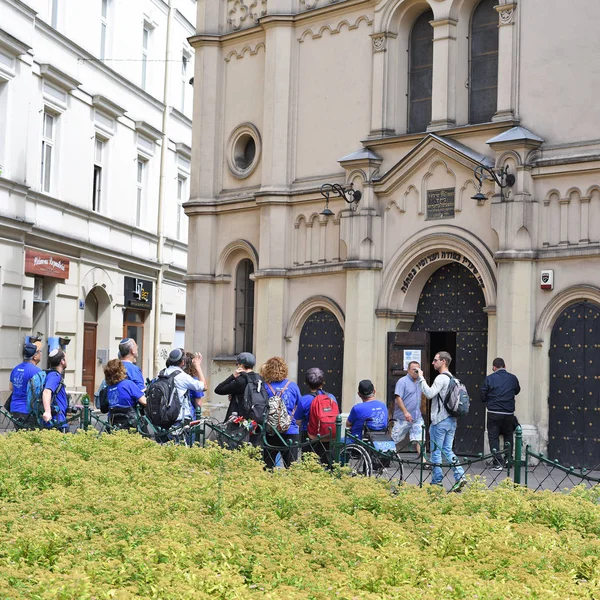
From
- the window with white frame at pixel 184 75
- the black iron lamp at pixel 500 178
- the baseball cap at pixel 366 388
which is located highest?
the window with white frame at pixel 184 75

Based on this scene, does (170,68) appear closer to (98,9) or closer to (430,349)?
(98,9)

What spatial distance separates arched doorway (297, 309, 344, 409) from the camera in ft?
68.1

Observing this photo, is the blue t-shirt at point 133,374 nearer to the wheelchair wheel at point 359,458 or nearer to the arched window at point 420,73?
the wheelchair wheel at point 359,458

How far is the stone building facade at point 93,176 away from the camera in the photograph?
84.7 feet

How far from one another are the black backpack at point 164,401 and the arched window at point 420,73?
28.1 ft

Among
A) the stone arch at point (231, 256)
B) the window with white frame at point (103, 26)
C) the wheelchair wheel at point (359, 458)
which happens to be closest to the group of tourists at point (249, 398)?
the wheelchair wheel at point (359, 458)

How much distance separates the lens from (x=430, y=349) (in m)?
20.0

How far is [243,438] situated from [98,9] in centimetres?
2110

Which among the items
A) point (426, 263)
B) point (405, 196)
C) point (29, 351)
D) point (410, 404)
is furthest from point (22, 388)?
point (405, 196)

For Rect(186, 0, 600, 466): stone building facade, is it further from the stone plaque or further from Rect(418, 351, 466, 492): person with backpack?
Rect(418, 351, 466, 492): person with backpack

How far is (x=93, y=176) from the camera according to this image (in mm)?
30875

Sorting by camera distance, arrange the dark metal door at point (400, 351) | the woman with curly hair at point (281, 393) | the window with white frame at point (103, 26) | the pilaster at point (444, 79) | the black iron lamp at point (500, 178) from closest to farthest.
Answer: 1. the woman with curly hair at point (281, 393)
2. the black iron lamp at point (500, 178)
3. the pilaster at point (444, 79)
4. the dark metal door at point (400, 351)
5. the window with white frame at point (103, 26)

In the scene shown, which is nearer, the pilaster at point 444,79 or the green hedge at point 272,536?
the green hedge at point 272,536

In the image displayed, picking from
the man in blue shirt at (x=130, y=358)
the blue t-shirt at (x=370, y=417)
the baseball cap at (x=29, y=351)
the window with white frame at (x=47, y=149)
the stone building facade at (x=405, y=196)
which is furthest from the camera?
the window with white frame at (x=47, y=149)
